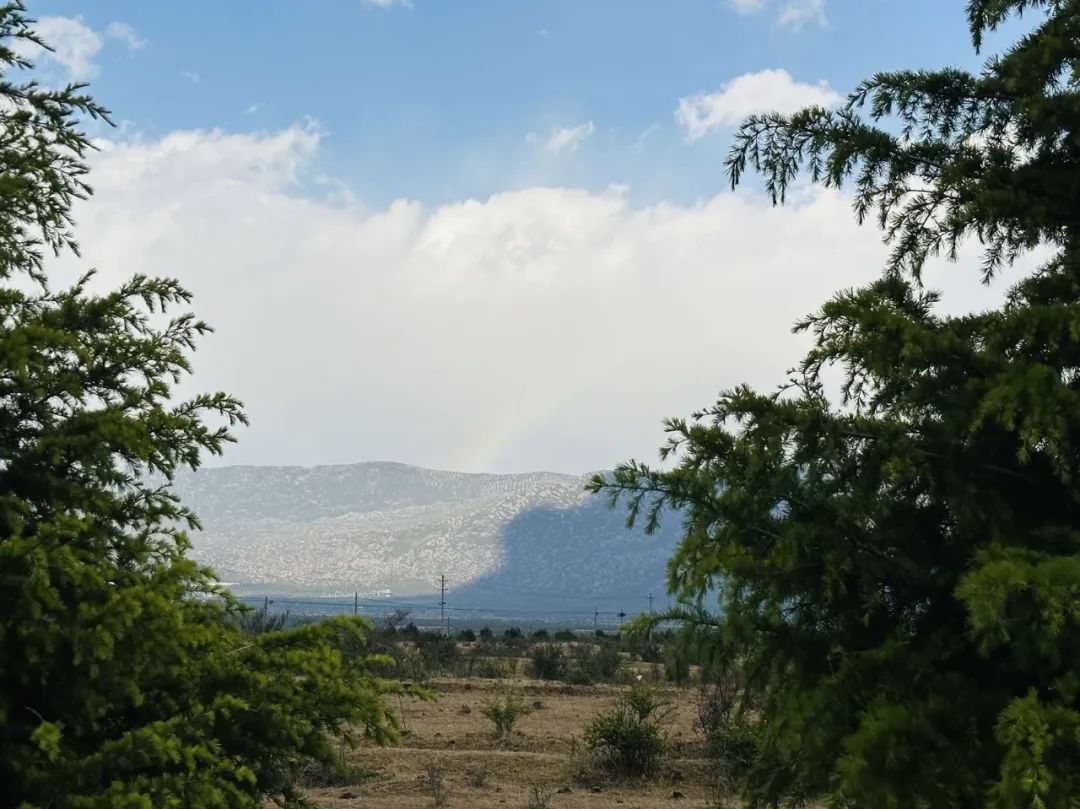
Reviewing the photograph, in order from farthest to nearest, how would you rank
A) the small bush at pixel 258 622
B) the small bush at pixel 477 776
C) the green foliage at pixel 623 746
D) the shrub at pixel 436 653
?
1. the shrub at pixel 436 653
2. the green foliage at pixel 623 746
3. the small bush at pixel 477 776
4. the small bush at pixel 258 622

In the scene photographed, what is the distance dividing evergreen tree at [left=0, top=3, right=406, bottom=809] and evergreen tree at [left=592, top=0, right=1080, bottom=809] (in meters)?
1.90

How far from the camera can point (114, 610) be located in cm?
452

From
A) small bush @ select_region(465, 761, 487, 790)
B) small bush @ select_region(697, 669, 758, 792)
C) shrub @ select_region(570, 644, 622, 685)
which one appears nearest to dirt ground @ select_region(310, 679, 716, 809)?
small bush @ select_region(465, 761, 487, 790)

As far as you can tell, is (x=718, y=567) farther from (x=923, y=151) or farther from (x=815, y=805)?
(x=815, y=805)

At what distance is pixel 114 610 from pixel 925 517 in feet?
11.4

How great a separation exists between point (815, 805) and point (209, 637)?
7800mm

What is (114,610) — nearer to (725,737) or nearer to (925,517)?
(925,517)

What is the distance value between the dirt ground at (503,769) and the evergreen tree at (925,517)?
639 cm

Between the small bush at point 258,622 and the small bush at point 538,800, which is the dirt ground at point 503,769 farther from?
the small bush at point 258,622

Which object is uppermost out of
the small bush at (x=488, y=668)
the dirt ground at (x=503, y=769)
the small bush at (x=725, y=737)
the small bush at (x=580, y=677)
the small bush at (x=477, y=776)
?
the small bush at (x=725, y=737)

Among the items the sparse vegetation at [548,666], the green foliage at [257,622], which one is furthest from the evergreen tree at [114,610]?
the sparse vegetation at [548,666]

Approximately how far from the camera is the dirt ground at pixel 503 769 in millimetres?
11219

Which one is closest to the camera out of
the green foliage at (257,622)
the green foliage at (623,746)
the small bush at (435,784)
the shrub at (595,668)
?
the green foliage at (257,622)

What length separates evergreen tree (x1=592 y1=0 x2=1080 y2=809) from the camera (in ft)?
13.0
